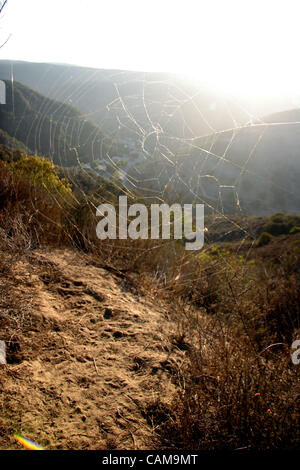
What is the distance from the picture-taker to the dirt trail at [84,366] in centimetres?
137

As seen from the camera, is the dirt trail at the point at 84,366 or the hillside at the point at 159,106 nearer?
the dirt trail at the point at 84,366

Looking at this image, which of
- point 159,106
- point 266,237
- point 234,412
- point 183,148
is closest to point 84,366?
point 234,412

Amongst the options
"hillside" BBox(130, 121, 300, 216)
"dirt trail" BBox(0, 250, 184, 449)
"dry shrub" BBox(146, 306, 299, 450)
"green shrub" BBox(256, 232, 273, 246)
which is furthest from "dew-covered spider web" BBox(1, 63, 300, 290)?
"green shrub" BBox(256, 232, 273, 246)

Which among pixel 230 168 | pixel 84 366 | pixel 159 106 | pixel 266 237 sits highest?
pixel 159 106

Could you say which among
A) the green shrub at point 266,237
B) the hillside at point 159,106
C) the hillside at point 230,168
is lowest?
the green shrub at point 266,237

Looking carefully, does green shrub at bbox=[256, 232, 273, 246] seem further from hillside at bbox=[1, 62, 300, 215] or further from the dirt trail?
hillside at bbox=[1, 62, 300, 215]

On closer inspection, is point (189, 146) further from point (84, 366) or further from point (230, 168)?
point (84, 366)

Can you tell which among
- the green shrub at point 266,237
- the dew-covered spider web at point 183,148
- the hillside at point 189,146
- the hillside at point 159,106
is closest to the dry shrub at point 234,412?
the dew-covered spider web at point 183,148

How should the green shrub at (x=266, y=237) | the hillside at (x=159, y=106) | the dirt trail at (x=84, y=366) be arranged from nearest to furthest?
the dirt trail at (x=84, y=366) → the hillside at (x=159, y=106) → the green shrub at (x=266, y=237)

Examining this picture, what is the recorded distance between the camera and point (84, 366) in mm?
1758

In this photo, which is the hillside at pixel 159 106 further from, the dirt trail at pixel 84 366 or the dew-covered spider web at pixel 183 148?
the dirt trail at pixel 84 366

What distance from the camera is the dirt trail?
4.48 ft
